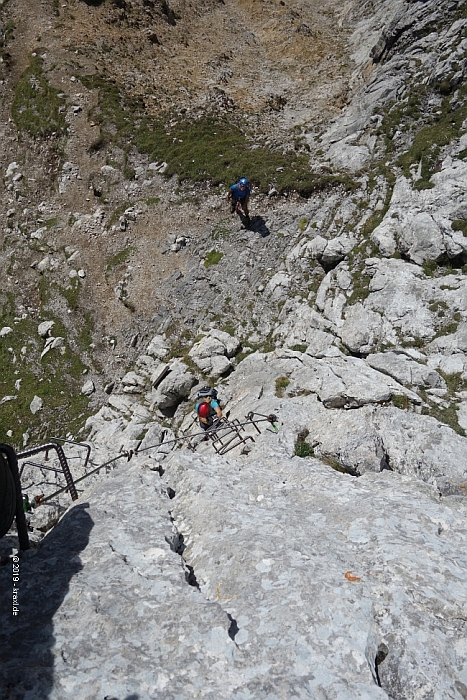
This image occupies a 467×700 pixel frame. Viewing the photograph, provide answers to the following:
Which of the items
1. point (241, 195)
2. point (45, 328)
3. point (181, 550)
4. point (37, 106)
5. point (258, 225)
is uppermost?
point (37, 106)

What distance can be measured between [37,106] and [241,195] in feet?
72.0

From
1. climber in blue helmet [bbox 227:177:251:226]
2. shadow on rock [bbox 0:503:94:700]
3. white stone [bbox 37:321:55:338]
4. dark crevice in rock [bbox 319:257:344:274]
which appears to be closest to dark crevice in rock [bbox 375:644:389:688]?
shadow on rock [bbox 0:503:94:700]

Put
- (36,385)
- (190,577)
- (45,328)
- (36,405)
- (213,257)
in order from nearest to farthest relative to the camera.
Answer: (190,577), (36,405), (36,385), (213,257), (45,328)

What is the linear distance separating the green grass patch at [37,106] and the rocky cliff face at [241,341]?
0.21 metres

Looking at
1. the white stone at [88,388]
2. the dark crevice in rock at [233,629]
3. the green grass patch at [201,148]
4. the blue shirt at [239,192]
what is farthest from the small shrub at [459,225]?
the white stone at [88,388]

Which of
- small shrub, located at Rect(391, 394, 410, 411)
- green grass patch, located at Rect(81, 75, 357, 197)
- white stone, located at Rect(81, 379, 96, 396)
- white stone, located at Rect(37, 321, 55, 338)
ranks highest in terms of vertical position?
green grass patch, located at Rect(81, 75, 357, 197)

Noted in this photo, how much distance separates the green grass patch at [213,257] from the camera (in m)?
23.3

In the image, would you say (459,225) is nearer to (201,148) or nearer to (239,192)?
(239,192)

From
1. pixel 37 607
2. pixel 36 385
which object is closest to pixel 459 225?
→ pixel 37 607

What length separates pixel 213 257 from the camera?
23484mm

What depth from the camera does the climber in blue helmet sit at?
22.3 m

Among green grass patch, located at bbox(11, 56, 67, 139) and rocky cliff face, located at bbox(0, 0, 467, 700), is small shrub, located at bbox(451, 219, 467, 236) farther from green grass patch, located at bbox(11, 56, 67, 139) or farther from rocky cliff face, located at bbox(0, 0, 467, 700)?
green grass patch, located at bbox(11, 56, 67, 139)

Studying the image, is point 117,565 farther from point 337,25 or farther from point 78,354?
point 337,25

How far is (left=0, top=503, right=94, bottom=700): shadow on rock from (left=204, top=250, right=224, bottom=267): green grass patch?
1705cm
